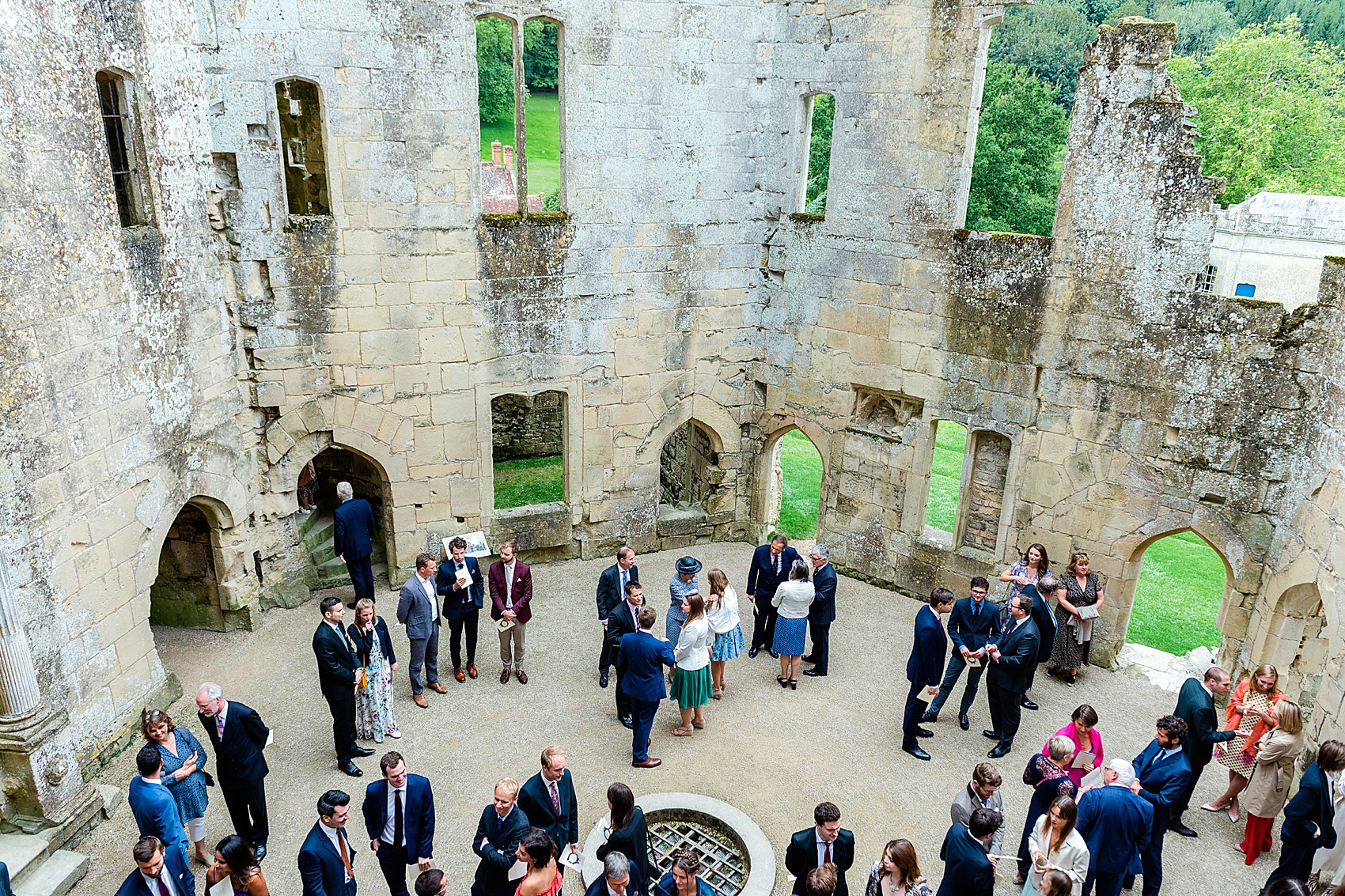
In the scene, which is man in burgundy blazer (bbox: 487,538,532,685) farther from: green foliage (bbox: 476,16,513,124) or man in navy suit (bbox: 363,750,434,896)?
green foliage (bbox: 476,16,513,124)

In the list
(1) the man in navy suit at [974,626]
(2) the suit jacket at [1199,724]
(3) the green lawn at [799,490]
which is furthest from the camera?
(3) the green lawn at [799,490]

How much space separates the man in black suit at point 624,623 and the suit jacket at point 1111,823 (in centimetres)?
374

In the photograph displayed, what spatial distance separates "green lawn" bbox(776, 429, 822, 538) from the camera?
684 inches

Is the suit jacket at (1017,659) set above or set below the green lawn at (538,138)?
below

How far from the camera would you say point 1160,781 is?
694 cm

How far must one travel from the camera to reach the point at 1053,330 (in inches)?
400

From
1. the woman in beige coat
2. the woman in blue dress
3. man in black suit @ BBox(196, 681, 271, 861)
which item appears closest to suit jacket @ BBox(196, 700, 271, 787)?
man in black suit @ BBox(196, 681, 271, 861)

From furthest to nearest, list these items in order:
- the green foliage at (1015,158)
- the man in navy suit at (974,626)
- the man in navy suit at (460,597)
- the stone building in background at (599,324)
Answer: the green foliage at (1015,158) < the man in navy suit at (460,597) < the man in navy suit at (974,626) < the stone building in background at (599,324)

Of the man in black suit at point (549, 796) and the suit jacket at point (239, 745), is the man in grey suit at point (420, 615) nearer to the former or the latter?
the suit jacket at point (239, 745)

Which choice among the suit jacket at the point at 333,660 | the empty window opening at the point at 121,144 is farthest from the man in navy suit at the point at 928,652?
the empty window opening at the point at 121,144

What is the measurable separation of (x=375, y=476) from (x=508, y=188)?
35.9ft

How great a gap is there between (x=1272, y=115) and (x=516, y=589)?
2914 cm

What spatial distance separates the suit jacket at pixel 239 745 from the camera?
22.3ft

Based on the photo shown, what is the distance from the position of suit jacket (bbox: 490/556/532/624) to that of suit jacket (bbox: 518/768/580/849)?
301cm
